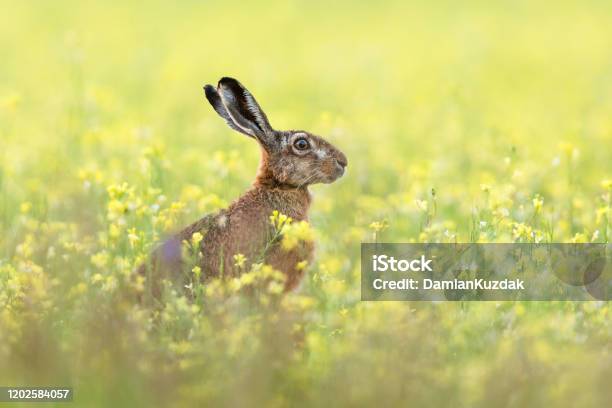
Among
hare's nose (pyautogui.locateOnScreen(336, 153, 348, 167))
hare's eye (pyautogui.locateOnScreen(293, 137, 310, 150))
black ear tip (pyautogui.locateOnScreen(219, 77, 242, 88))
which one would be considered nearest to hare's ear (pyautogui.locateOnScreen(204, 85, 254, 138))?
black ear tip (pyautogui.locateOnScreen(219, 77, 242, 88))

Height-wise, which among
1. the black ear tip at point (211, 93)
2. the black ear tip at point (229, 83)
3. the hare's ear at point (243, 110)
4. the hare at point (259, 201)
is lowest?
the hare at point (259, 201)

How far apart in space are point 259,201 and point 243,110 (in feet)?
2.40

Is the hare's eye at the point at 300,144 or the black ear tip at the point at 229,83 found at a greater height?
the black ear tip at the point at 229,83

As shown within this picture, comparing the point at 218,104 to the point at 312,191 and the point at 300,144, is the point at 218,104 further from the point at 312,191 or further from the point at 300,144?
the point at 312,191

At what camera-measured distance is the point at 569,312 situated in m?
7.19

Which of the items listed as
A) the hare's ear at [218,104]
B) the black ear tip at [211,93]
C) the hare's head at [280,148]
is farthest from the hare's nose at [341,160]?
the black ear tip at [211,93]

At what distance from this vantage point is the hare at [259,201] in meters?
7.28

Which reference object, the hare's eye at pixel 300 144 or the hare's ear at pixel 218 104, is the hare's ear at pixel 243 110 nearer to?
the hare's ear at pixel 218 104

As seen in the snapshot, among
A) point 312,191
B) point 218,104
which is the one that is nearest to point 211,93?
point 218,104

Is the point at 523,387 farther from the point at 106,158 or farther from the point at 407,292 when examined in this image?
the point at 106,158

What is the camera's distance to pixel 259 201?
795 cm

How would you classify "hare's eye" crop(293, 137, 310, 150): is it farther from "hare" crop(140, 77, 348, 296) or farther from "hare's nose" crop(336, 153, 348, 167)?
"hare's nose" crop(336, 153, 348, 167)

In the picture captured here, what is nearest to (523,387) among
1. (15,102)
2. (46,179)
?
(15,102)

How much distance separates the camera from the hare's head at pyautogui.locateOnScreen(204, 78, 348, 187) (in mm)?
8031
